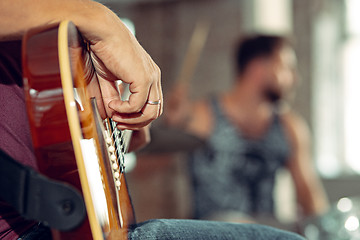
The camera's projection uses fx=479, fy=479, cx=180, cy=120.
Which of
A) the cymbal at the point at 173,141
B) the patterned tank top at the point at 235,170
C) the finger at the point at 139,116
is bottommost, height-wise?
the patterned tank top at the point at 235,170

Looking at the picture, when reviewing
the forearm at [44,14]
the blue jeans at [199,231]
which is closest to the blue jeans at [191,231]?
the blue jeans at [199,231]

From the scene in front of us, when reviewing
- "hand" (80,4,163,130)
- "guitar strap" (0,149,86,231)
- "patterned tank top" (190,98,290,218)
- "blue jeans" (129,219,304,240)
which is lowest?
"patterned tank top" (190,98,290,218)

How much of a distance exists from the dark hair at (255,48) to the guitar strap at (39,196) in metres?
2.27

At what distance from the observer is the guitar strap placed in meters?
0.44

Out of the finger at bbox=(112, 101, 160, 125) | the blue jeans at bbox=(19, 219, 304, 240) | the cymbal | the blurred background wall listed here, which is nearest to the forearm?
the finger at bbox=(112, 101, 160, 125)

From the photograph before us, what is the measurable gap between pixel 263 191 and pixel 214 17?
112 inches

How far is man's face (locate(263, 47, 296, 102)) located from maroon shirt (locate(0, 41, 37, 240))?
217 centimetres

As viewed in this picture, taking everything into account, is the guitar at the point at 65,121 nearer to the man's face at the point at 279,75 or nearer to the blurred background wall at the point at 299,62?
the man's face at the point at 279,75

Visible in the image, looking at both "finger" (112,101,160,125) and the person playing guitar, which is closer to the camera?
the person playing guitar

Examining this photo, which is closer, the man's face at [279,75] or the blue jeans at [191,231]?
the blue jeans at [191,231]

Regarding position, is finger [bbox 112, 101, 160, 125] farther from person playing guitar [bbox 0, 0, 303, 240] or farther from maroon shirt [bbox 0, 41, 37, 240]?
maroon shirt [bbox 0, 41, 37, 240]

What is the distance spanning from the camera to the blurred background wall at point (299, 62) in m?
4.20

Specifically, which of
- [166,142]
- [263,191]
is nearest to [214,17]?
[263,191]

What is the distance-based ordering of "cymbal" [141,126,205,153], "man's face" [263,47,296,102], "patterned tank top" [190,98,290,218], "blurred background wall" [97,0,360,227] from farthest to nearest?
1. "blurred background wall" [97,0,360,227]
2. "man's face" [263,47,296,102]
3. "patterned tank top" [190,98,290,218]
4. "cymbal" [141,126,205,153]
